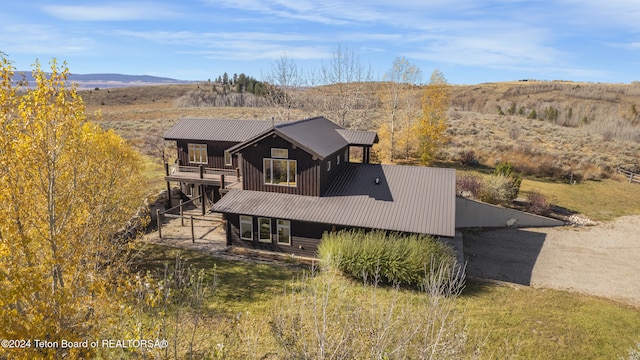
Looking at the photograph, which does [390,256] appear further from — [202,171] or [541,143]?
[541,143]

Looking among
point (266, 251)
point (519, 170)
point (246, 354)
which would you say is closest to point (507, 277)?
point (266, 251)

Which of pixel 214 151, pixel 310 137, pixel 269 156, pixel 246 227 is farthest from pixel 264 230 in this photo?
pixel 214 151

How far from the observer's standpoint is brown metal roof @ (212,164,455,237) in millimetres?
18452

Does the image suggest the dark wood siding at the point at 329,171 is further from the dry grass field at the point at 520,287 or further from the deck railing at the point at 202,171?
the deck railing at the point at 202,171

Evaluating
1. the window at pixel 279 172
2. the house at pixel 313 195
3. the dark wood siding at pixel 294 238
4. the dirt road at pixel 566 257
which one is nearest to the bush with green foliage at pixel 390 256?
the house at pixel 313 195

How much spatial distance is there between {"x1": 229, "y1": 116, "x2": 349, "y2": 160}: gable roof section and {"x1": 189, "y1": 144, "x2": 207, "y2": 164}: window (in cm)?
794

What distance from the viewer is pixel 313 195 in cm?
2070

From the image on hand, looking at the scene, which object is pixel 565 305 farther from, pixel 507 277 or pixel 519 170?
pixel 519 170

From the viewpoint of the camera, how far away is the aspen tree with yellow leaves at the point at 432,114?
3834 centimetres

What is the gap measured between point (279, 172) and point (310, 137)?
9.39 ft

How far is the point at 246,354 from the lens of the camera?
35.3ft

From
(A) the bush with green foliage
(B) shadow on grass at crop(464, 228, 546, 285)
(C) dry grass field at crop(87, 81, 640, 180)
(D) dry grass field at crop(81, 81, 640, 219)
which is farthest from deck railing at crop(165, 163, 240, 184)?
(B) shadow on grass at crop(464, 228, 546, 285)

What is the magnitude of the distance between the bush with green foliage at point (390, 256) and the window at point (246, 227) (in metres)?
5.48

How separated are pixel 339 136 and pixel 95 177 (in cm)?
1651
